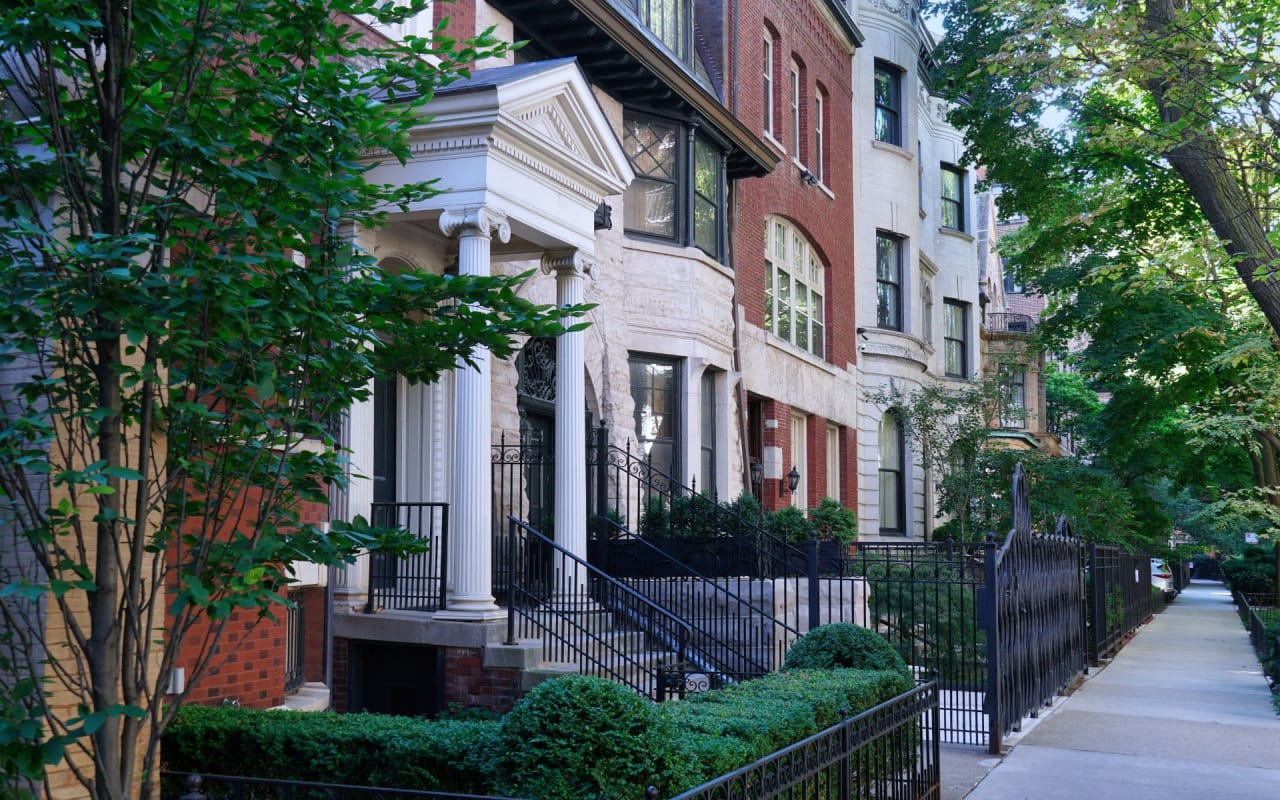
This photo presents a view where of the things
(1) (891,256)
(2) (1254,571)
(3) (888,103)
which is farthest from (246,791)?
(2) (1254,571)

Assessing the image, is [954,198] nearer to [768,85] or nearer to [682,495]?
[768,85]

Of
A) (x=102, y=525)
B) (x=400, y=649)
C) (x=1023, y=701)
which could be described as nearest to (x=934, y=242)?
(x=1023, y=701)

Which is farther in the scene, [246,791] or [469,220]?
[469,220]

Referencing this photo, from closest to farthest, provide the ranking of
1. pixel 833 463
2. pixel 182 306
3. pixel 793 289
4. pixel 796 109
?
pixel 182 306 < pixel 793 289 < pixel 796 109 < pixel 833 463

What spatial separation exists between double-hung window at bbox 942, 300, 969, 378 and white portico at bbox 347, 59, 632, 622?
23492 mm

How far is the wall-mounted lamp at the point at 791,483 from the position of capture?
882 inches

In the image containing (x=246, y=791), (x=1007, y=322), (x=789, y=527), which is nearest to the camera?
(x=246, y=791)

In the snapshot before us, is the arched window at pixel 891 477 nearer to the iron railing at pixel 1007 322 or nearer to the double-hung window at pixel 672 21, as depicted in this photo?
the double-hung window at pixel 672 21

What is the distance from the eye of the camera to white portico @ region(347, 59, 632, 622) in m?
11.0

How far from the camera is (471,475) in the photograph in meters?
11.0

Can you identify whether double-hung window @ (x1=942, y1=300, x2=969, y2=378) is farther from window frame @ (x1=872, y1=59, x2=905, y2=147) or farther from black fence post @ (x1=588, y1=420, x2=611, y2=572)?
black fence post @ (x1=588, y1=420, x2=611, y2=572)

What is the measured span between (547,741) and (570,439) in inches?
280

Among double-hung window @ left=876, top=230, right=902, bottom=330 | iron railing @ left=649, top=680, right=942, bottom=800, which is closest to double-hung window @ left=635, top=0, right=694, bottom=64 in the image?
double-hung window @ left=876, top=230, right=902, bottom=330

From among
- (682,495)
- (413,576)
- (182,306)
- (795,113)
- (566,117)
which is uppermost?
(795,113)
